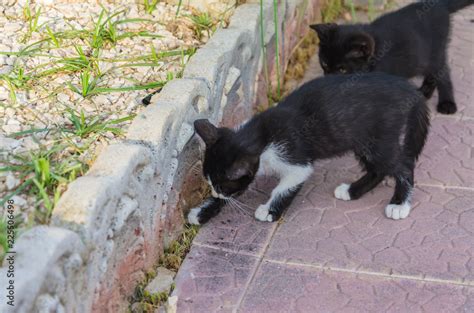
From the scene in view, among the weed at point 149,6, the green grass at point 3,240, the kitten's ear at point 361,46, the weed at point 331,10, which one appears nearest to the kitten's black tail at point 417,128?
the kitten's ear at point 361,46

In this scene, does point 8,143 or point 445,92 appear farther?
point 445,92

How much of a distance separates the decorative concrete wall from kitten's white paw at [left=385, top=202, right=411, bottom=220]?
1.15m

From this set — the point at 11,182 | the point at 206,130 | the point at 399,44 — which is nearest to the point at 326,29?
the point at 399,44

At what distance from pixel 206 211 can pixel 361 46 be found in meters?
1.63

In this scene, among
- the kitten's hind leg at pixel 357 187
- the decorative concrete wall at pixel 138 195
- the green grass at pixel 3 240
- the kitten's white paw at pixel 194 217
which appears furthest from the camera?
the kitten's hind leg at pixel 357 187

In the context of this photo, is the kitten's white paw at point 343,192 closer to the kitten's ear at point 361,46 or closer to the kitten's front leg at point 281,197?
the kitten's front leg at point 281,197

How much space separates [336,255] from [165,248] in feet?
A: 3.15

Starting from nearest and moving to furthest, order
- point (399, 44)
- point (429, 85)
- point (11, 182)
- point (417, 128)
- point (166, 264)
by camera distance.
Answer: point (11, 182) → point (166, 264) → point (417, 128) → point (399, 44) → point (429, 85)

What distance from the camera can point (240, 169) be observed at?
4.00 metres

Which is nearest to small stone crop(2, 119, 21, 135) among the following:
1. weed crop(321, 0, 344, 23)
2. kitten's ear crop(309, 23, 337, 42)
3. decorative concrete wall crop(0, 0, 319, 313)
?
decorative concrete wall crop(0, 0, 319, 313)

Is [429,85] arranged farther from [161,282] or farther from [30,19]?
[30,19]

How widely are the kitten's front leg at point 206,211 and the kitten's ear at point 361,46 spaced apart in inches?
58.3

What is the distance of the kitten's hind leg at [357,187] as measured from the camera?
464cm

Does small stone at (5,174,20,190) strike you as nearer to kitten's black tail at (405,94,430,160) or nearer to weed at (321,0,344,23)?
kitten's black tail at (405,94,430,160)
